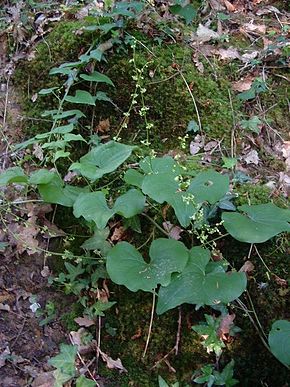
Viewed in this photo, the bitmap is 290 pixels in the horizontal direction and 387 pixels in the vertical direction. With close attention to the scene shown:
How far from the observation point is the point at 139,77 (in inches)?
125

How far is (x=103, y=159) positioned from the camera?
8.71ft

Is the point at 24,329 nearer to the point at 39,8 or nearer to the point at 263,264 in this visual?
the point at 263,264

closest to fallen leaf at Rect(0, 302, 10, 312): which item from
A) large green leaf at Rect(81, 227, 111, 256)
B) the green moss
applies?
large green leaf at Rect(81, 227, 111, 256)

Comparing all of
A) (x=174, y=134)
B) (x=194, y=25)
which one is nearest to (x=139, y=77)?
(x=174, y=134)

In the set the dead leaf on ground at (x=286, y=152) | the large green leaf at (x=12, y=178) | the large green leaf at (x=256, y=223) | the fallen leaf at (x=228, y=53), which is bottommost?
the dead leaf on ground at (x=286, y=152)

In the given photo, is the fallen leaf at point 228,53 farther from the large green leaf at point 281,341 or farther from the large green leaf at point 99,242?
the large green leaf at point 281,341

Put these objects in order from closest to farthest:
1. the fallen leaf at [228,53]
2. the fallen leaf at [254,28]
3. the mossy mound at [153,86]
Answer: the mossy mound at [153,86] → the fallen leaf at [228,53] → the fallen leaf at [254,28]

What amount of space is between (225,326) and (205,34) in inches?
90.2

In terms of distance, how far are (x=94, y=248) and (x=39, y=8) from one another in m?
2.29

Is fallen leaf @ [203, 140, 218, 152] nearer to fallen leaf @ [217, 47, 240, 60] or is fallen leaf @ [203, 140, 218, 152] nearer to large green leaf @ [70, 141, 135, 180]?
large green leaf @ [70, 141, 135, 180]

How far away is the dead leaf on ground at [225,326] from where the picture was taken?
231cm

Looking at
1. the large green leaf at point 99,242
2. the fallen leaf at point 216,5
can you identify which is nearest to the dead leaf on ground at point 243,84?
the fallen leaf at point 216,5

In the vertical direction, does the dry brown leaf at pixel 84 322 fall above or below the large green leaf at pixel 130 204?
below

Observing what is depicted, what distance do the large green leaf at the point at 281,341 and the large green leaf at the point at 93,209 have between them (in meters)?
0.93
